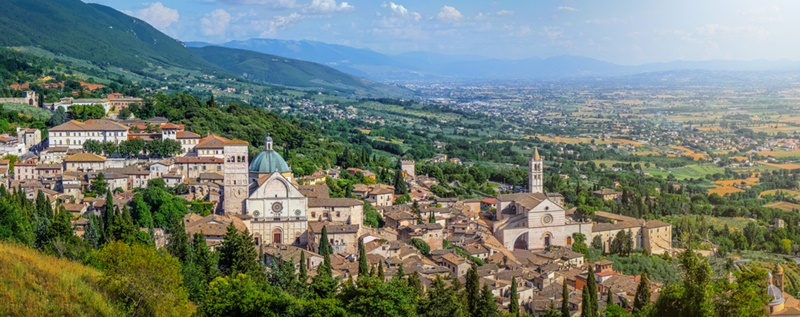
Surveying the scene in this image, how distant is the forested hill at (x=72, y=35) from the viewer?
134750 mm

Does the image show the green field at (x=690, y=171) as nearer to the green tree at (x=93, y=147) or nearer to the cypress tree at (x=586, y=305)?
the green tree at (x=93, y=147)

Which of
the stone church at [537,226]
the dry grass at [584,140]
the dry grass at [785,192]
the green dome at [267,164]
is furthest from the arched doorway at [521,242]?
the dry grass at [584,140]

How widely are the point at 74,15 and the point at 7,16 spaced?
119 feet

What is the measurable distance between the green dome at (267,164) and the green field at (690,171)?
5829 cm

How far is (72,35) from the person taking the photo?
509 ft

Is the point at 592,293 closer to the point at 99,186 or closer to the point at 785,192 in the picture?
the point at 99,186

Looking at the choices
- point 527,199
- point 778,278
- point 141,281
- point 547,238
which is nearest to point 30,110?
point 527,199

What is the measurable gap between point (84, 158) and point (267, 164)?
11.8m

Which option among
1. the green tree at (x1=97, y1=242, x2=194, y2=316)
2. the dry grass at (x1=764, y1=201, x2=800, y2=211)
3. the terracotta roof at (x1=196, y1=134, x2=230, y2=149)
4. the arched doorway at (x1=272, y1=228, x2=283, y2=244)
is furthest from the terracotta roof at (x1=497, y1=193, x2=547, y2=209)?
the dry grass at (x1=764, y1=201, x2=800, y2=211)

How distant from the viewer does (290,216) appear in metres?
39.8

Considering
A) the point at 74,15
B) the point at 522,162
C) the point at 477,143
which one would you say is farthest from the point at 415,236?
the point at 74,15

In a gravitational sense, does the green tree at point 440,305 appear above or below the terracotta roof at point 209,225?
below

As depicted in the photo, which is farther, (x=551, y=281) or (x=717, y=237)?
(x=717, y=237)

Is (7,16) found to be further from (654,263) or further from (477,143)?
(654,263)
